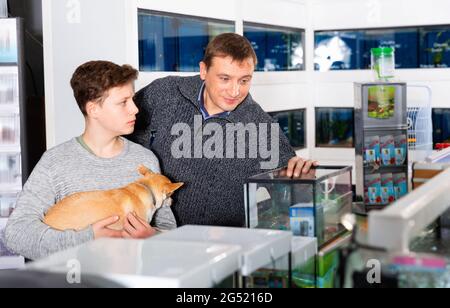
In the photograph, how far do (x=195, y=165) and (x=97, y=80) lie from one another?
75 centimetres

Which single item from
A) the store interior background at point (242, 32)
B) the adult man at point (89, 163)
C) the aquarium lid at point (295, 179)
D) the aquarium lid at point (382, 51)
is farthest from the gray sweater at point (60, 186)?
the aquarium lid at point (382, 51)

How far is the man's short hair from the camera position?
10.3ft

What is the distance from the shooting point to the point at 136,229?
2.59m

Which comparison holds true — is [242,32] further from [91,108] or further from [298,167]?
[298,167]

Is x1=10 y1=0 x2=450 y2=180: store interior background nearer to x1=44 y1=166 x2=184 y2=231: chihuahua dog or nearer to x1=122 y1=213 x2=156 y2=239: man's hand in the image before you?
x1=44 y1=166 x2=184 y2=231: chihuahua dog

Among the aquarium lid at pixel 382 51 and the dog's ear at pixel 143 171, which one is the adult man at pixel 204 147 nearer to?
the dog's ear at pixel 143 171

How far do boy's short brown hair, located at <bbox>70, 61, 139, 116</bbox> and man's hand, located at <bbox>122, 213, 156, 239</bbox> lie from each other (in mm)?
577

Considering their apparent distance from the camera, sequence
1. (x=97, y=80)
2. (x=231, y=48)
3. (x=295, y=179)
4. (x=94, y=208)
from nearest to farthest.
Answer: (x=295, y=179)
(x=94, y=208)
(x=97, y=80)
(x=231, y=48)

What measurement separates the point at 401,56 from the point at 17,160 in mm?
4713

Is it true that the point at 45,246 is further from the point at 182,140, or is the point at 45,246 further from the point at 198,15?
the point at 198,15

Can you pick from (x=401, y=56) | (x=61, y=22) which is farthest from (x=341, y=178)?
(x=401, y=56)

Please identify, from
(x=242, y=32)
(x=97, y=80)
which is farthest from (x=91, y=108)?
(x=242, y=32)

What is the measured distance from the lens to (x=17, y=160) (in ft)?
18.3

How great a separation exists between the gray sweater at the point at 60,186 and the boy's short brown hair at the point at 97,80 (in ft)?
0.69
